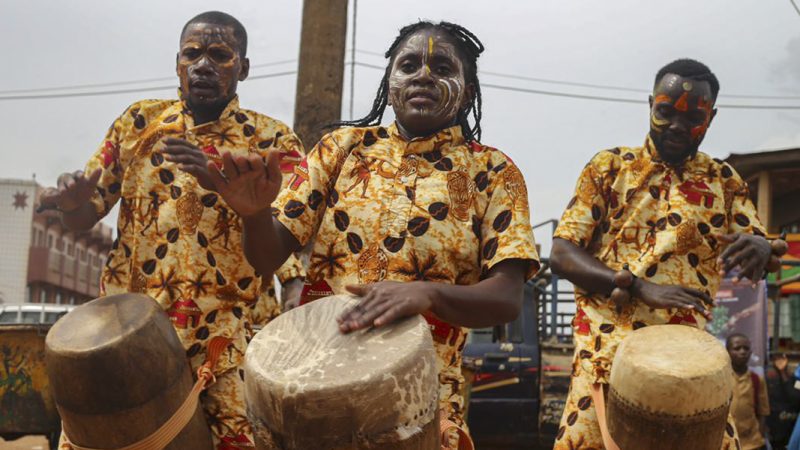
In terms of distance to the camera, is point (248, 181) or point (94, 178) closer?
point (248, 181)

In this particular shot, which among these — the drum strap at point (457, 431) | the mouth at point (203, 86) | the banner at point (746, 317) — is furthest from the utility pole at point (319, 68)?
the banner at point (746, 317)

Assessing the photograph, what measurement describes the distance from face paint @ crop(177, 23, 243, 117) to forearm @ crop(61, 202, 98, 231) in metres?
0.60

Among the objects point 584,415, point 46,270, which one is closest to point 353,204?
point 584,415

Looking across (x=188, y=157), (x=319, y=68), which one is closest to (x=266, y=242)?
(x=188, y=157)

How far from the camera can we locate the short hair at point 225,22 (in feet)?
13.6

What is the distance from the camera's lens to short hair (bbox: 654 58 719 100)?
440 centimetres

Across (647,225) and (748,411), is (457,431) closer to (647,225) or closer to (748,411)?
(647,225)

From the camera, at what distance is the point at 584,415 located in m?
4.09

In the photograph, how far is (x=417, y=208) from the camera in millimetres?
2988

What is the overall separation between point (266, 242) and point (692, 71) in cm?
238

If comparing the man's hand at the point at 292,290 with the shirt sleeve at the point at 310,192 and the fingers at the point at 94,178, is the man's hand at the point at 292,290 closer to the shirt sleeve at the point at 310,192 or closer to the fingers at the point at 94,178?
the fingers at the point at 94,178

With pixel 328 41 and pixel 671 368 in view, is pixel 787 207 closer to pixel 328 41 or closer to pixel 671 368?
pixel 328 41

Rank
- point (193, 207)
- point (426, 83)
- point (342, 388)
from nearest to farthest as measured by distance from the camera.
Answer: point (342, 388) < point (426, 83) < point (193, 207)

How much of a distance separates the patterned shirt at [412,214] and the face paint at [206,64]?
109 cm
